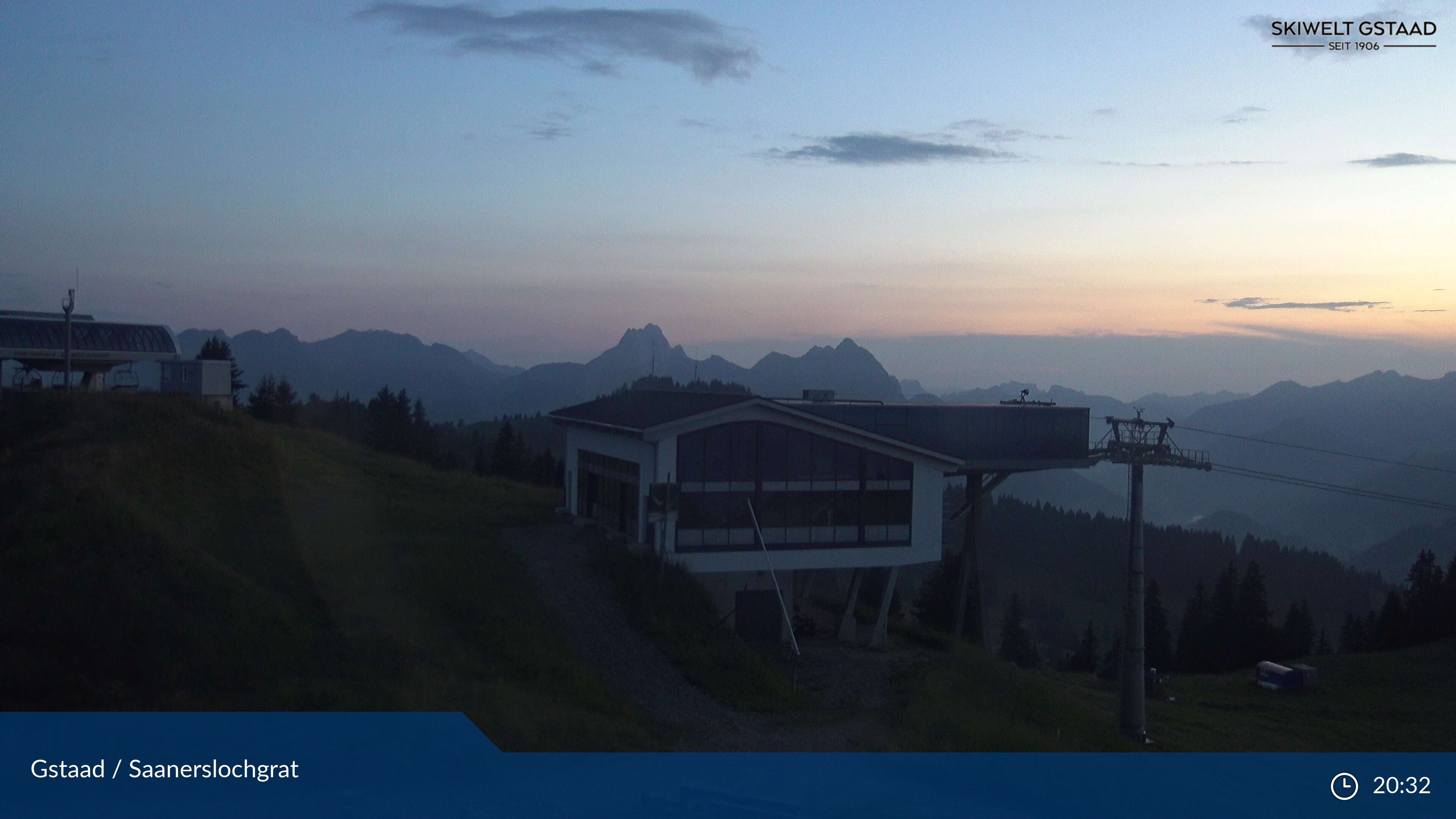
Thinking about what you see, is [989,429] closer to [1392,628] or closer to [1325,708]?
[1325,708]

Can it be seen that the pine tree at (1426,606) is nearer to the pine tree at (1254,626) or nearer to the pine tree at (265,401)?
the pine tree at (1254,626)

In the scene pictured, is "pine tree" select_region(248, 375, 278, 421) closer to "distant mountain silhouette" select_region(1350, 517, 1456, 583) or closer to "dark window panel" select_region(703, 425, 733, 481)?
"dark window panel" select_region(703, 425, 733, 481)

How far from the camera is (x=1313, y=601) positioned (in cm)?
8925

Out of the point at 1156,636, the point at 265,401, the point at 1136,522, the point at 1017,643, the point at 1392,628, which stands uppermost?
the point at 265,401

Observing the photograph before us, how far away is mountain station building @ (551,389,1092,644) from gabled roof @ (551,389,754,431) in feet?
0.23

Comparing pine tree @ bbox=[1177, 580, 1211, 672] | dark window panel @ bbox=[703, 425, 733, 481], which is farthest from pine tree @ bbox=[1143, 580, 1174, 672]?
dark window panel @ bbox=[703, 425, 733, 481]

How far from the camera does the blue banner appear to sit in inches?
354

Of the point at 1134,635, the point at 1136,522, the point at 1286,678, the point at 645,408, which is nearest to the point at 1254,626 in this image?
the point at 1286,678

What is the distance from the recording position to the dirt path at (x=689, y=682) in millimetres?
13125

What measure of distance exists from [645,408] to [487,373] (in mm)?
179222

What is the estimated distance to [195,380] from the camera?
2994cm

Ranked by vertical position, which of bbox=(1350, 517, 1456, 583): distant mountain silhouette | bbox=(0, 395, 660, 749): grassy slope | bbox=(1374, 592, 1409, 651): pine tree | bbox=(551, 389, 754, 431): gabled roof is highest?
bbox=(551, 389, 754, 431): gabled roof

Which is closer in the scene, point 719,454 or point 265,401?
point 719,454

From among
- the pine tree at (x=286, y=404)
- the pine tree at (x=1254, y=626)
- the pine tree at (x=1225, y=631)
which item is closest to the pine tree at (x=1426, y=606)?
the pine tree at (x=1254, y=626)
